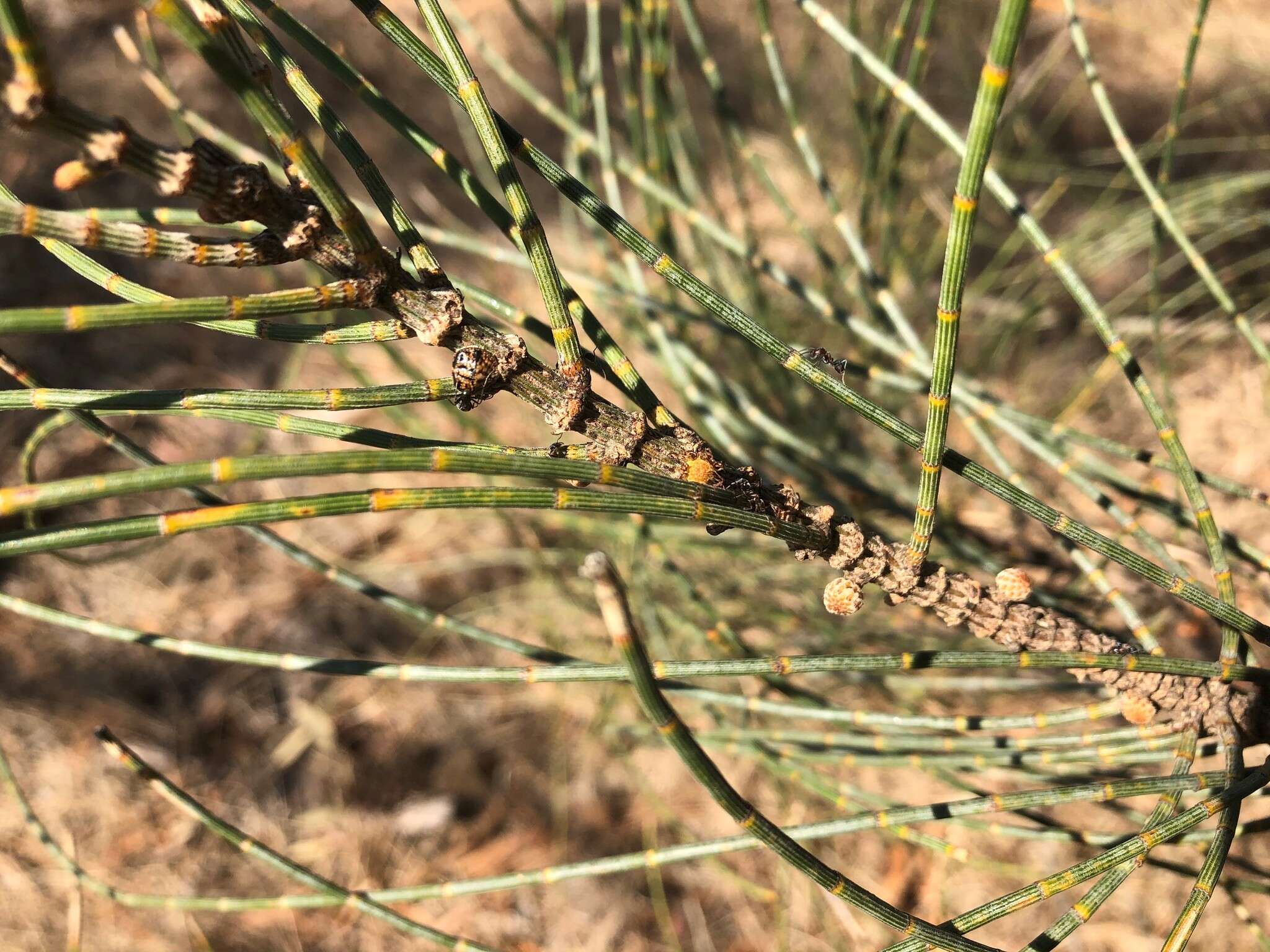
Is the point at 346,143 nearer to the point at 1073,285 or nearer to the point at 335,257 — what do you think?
the point at 335,257

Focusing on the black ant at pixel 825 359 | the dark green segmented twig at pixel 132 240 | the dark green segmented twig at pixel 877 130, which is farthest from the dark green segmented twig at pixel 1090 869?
the dark green segmented twig at pixel 877 130

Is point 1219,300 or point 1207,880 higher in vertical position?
point 1219,300

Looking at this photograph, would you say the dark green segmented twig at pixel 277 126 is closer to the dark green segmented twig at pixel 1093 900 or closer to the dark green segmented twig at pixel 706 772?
the dark green segmented twig at pixel 706 772

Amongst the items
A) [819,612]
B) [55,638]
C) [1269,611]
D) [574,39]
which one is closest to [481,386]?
[819,612]

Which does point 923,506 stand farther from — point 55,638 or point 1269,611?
point 55,638

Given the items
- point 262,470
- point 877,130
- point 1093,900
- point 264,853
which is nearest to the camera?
point 262,470

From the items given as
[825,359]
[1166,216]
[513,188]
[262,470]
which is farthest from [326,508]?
[1166,216]
